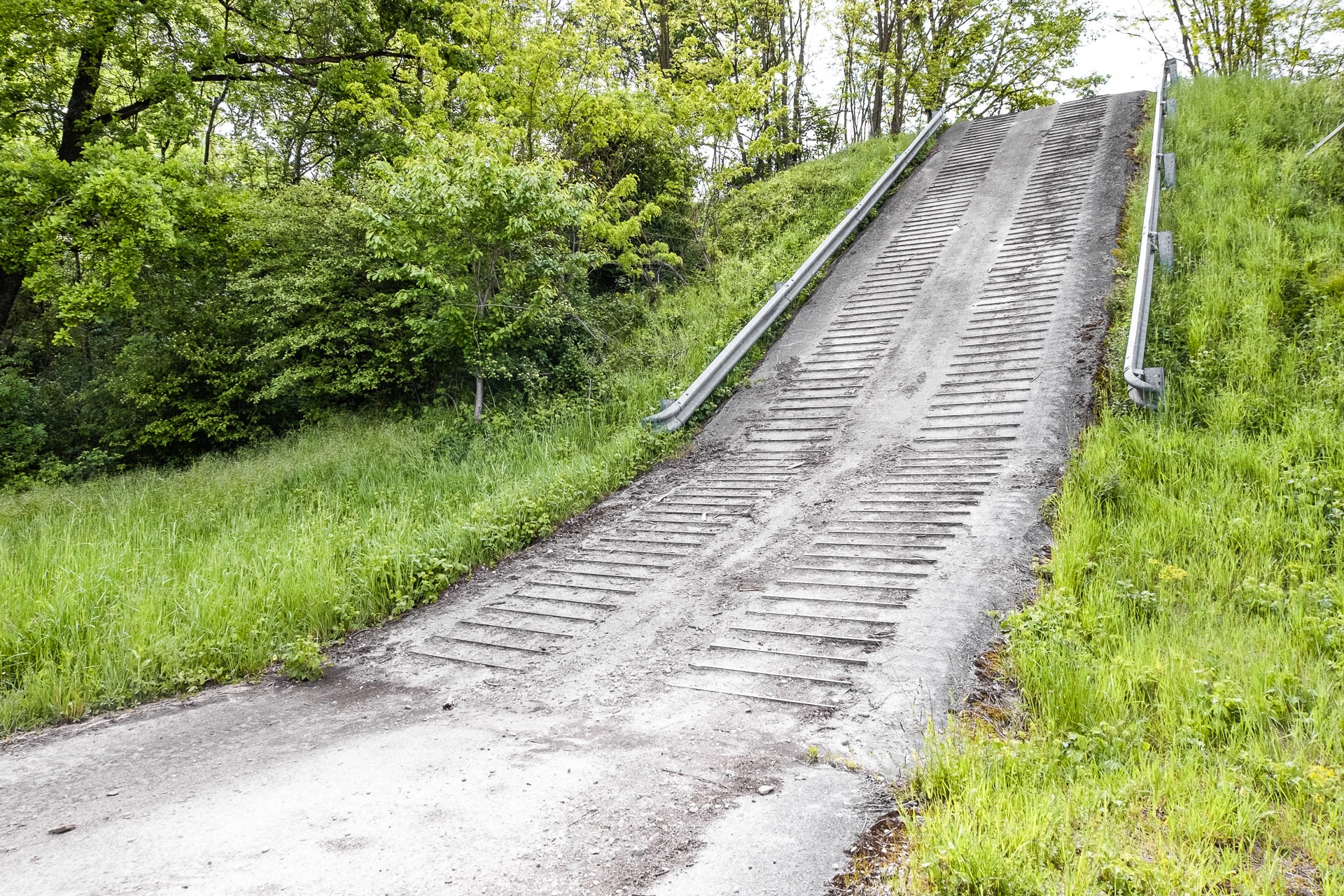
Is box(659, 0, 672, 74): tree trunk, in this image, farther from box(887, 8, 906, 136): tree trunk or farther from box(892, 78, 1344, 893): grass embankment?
box(892, 78, 1344, 893): grass embankment

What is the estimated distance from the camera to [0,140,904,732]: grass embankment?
4.95 m

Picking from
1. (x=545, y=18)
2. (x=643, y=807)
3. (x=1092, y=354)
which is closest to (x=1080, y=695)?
(x=643, y=807)

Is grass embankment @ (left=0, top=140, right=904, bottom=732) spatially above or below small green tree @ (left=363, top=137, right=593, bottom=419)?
below

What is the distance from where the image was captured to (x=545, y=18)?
1352cm

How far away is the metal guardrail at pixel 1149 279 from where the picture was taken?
6.67 metres

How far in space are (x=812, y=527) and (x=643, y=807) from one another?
352 centimetres

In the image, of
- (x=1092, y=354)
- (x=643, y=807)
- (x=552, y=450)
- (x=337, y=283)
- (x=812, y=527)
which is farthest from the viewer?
(x=337, y=283)

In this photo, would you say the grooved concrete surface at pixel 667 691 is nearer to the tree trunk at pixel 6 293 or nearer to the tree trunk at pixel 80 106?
the tree trunk at pixel 80 106

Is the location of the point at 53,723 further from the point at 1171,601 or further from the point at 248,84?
the point at 248,84

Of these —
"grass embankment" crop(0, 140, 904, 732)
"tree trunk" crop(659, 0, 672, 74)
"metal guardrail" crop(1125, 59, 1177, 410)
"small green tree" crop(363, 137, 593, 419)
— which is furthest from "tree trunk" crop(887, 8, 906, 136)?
"small green tree" crop(363, 137, 593, 419)

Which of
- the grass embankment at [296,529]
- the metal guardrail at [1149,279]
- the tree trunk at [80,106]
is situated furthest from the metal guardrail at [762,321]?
the tree trunk at [80,106]

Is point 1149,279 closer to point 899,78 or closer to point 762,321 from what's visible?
point 762,321

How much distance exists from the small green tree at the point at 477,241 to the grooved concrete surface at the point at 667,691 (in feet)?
10.7

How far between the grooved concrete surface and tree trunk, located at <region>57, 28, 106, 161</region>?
34.5ft
